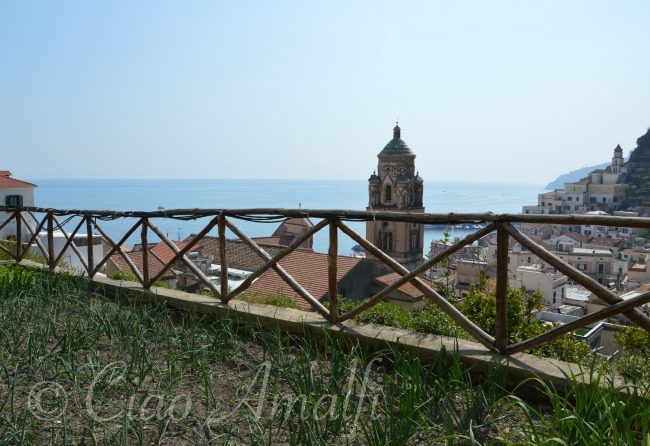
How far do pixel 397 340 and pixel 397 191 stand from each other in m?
48.0

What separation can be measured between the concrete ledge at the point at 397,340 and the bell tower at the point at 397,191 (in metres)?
46.0

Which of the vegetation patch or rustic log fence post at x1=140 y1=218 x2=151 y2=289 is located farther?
rustic log fence post at x1=140 y1=218 x2=151 y2=289

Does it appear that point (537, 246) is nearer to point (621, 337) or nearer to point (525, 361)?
point (525, 361)

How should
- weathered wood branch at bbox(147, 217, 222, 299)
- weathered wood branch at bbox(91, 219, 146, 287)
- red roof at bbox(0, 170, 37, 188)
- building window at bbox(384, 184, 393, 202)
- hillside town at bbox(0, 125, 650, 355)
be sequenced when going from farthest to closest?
1. building window at bbox(384, 184, 393, 202)
2. red roof at bbox(0, 170, 37, 188)
3. hillside town at bbox(0, 125, 650, 355)
4. weathered wood branch at bbox(91, 219, 146, 287)
5. weathered wood branch at bbox(147, 217, 222, 299)

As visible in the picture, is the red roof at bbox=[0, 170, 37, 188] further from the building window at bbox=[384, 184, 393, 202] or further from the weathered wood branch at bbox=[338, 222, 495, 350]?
the weathered wood branch at bbox=[338, 222, 495, 350]

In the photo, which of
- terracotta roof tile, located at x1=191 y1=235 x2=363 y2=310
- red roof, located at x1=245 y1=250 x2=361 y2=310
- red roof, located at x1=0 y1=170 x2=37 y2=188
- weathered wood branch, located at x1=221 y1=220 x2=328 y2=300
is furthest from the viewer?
red roof, located at x1=0 y1=170 x2=37 y2=188

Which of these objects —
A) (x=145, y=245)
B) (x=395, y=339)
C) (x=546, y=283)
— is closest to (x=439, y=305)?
(x=395, y=339)

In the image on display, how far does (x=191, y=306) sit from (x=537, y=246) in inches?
112

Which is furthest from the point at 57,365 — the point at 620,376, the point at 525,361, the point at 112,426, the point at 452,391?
the point at 620,376

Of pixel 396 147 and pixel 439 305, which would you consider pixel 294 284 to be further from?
pixel 396 147

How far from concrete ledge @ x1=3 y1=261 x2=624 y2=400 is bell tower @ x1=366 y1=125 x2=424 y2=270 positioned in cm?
4600

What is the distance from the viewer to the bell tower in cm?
5053

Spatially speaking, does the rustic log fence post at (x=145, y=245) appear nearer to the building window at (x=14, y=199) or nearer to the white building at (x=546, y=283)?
the white building at (x=546, y=283)

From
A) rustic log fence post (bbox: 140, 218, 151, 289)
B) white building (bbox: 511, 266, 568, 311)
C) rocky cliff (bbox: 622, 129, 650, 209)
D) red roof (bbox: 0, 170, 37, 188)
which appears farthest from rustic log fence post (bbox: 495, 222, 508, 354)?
rocky cliff (bbox: 622, 129, 650, 209)
